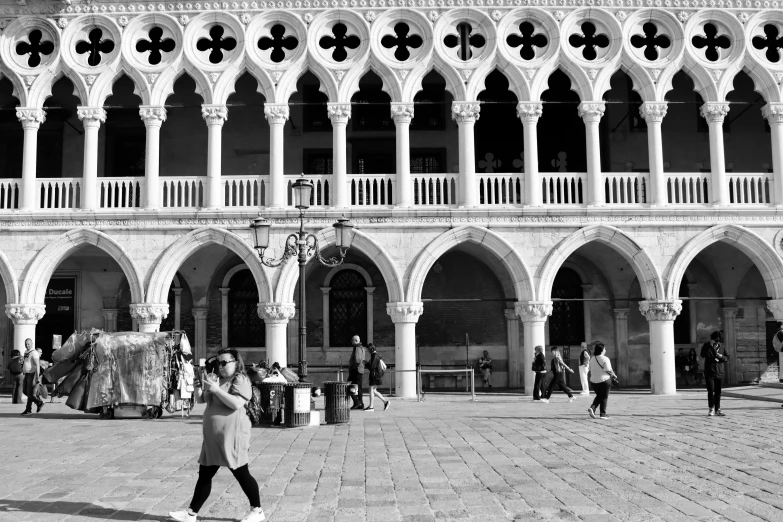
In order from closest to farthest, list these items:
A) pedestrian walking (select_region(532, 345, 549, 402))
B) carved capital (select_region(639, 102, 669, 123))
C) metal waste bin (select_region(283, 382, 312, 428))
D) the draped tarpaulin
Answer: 1. metal waste bin (select_region(283, 382, 312, 428))
2. the draped tarpaulin
3. pedestrian walking (select_region(532, 345, 549, 402))
4. carved capital (select_region(639, 102, 669, 123))

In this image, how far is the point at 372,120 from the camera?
23875 millimetres

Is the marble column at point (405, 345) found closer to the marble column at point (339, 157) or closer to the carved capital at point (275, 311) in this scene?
the carved capital at point (275, 311)

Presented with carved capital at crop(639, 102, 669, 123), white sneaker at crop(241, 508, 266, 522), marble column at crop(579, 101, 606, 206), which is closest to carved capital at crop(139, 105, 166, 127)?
marble column at crop(579, 101, 606, 206)

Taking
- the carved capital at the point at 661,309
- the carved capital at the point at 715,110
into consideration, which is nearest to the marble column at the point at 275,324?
the carved capital at the point at 661,309

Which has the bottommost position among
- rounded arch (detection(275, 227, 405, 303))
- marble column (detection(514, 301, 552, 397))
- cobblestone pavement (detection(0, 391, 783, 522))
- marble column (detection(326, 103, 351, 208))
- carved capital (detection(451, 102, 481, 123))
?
cobblestone pavement (detection(0, 391, 783, 522))

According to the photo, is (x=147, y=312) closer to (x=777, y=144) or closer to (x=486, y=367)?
(x=486, y=367)

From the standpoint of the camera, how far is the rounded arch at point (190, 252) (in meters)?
20.4

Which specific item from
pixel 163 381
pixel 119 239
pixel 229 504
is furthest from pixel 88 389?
pixel 229 504

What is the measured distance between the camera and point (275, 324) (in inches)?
806

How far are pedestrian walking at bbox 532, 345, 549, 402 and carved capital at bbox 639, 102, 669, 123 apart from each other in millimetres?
6748

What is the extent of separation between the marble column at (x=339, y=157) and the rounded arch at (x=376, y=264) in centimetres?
90

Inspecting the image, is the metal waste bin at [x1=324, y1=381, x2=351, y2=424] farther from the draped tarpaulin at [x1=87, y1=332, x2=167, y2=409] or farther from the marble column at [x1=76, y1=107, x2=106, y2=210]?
the marble column at [x1=76, y1=107, x2=106, y2=210]

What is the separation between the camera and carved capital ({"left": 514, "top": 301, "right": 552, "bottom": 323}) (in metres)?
20.3

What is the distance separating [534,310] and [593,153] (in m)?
4.33
